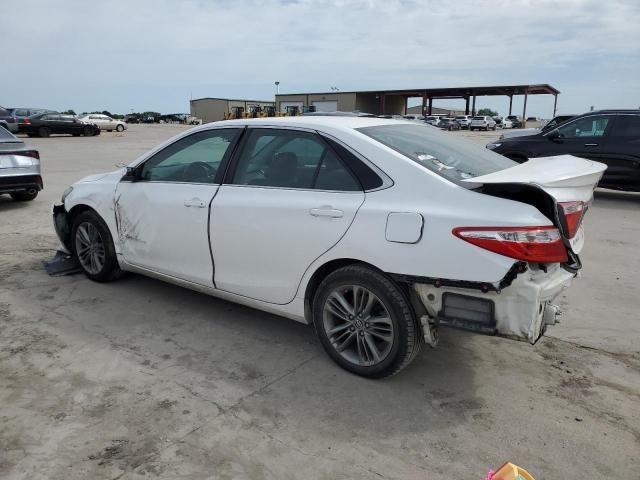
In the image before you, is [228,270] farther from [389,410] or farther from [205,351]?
[389,410]

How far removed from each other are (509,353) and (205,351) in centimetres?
220

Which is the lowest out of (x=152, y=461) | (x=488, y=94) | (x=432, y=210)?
(x=152, y=461)

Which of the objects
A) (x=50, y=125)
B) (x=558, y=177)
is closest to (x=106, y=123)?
(x=50, y=125)

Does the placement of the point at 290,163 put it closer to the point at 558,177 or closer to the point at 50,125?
the point at 558,177

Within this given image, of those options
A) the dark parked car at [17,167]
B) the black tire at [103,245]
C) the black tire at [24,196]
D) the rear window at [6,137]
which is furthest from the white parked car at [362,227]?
the black tire at [24,196]

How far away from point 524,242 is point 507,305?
349 mm

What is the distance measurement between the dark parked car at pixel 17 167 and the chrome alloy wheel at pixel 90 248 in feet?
13.9

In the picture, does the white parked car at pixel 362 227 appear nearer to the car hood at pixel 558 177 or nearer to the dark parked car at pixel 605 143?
the car hood at pixel 558 177

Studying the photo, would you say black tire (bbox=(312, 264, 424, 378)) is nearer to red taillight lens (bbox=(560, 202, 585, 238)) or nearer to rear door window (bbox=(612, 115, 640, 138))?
red taillight lens (bbox=(560, 202, 585, 238))

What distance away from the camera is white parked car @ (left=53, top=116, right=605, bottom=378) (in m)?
2.78

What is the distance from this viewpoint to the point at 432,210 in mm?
2904

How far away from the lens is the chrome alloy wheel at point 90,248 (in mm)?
4965

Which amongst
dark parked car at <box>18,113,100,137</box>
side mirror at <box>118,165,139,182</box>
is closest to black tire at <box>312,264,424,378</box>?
side mirror at <box>118,165,139,182</box>

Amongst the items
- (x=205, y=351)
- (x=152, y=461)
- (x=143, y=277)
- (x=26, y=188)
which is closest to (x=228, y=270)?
(x=205, y=351)
